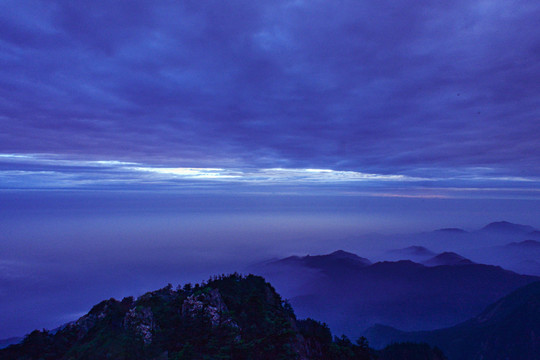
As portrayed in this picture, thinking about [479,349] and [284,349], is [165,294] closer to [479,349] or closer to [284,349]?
[284,349]

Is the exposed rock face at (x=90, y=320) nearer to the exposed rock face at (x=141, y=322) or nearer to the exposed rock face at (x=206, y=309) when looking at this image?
the exposed rock face at (x=141, y=322)

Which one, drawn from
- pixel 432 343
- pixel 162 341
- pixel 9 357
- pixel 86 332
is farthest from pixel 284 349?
pixel 432 343

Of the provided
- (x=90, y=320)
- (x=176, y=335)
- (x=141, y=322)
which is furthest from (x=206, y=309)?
(x=90, y=320)

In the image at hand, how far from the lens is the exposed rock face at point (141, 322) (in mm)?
27875

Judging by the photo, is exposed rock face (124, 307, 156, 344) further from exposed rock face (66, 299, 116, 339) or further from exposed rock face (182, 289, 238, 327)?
exposed rock face (66, 299, 116, 339)

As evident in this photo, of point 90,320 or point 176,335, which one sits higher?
point 176,335

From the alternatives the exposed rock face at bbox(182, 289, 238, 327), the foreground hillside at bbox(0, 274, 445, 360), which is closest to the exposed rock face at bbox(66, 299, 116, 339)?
the foreground hillside at bbox(0, 274, 445, 360)

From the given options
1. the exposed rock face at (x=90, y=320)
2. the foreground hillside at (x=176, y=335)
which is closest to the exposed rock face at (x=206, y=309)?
the foreground hillside at (x=176, y=335)

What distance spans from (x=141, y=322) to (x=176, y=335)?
160 inches

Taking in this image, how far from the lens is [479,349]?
18825cm

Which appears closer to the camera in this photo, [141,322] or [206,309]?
[141,322]

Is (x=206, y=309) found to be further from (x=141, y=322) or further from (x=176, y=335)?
(x=141, y=322)

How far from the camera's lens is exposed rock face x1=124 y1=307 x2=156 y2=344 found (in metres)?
27.9

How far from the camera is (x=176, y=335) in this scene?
93.9ft
